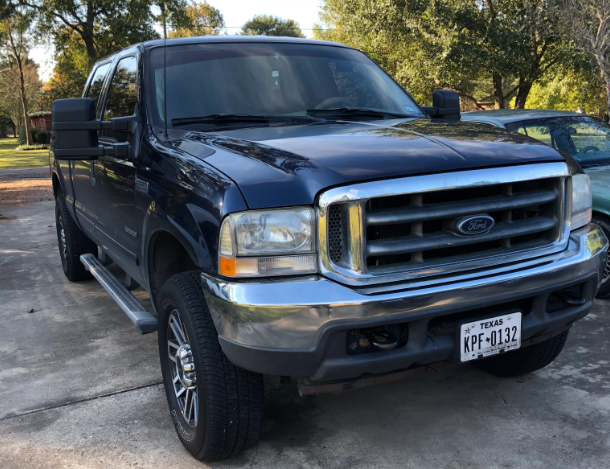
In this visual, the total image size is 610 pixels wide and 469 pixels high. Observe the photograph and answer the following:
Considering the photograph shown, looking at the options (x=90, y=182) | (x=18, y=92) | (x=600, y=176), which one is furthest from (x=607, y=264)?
(x=18, y=92)

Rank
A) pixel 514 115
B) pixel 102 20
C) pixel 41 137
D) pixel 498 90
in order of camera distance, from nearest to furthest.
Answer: pixel 514 115 < pixel 498 90 < pixel 102 20 < pixel 41 137

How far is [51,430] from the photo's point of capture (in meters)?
3.21

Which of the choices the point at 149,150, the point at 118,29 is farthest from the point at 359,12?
the point at 149,150

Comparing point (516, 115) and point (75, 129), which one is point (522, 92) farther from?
point (75, 129)

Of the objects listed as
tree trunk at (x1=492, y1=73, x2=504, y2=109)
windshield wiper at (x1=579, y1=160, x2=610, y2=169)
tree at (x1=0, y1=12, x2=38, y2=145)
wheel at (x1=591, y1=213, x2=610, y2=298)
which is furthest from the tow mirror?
tree at (x1=0, y1=12, x2=38, y2=145)

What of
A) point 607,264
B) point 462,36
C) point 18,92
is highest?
point 18,92

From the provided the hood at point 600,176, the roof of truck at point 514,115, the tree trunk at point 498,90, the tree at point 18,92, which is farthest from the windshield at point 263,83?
the tree at point 18,92

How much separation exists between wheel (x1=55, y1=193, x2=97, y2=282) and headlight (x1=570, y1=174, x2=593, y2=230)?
4397mm

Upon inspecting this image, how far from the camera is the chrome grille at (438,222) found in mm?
2355

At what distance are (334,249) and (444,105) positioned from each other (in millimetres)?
2343

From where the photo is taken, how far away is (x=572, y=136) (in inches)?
232

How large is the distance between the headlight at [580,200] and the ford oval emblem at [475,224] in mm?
605

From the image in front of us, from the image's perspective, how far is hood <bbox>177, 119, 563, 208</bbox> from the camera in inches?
94.0

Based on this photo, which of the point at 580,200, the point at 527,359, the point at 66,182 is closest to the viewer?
the point at 580,200
